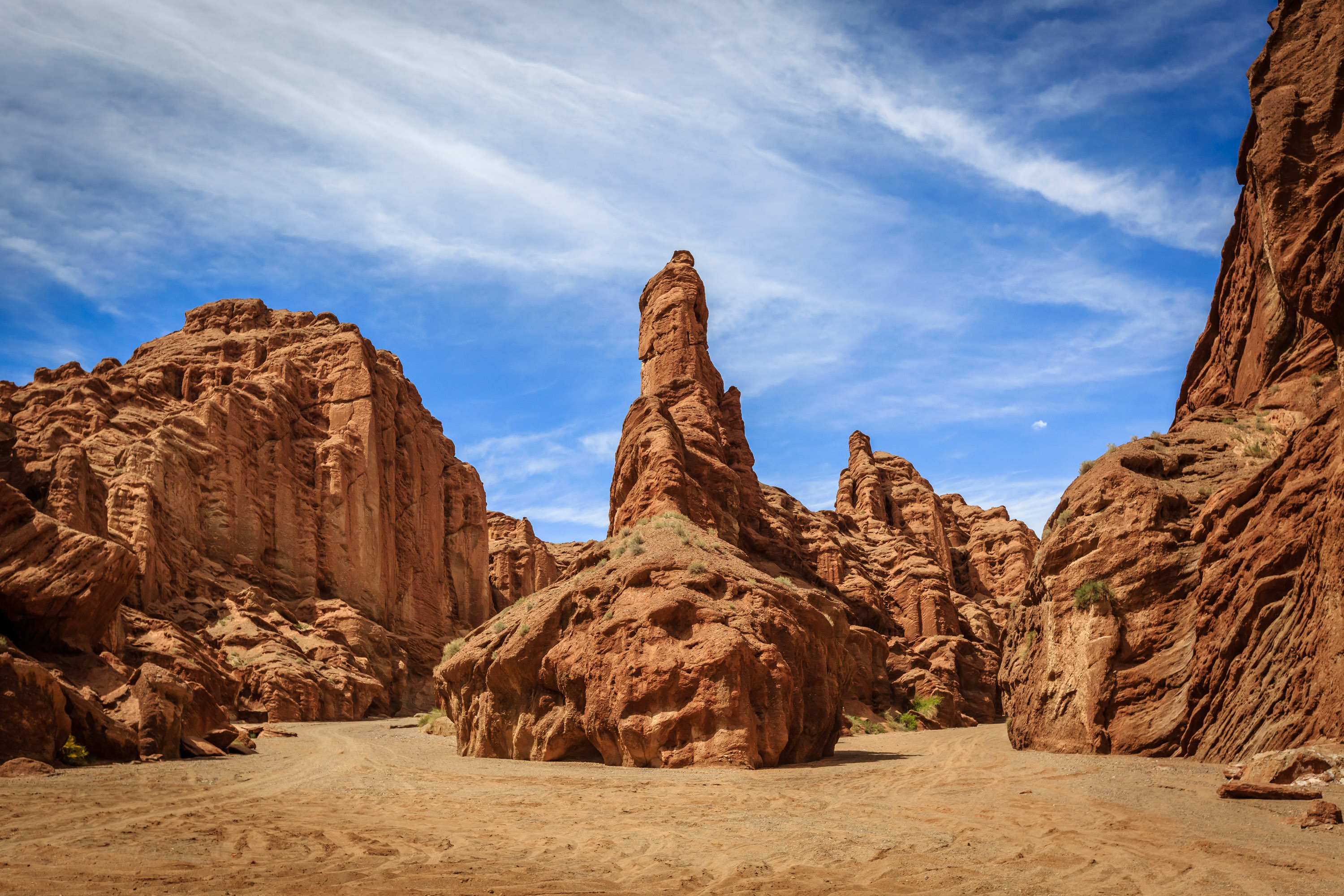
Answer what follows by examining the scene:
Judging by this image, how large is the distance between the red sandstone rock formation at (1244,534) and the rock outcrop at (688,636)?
548 cm

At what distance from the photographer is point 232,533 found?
1967 inches

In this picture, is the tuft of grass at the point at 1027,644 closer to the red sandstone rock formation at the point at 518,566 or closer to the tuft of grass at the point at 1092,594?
the tuft of grass at the point at 1092,594

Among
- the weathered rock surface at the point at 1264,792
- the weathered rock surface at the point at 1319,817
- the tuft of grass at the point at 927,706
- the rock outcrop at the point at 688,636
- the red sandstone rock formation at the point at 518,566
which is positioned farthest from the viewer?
the red sandstone rock formation at the point at 518,566

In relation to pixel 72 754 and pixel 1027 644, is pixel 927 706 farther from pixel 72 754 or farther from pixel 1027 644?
pixel 72 754

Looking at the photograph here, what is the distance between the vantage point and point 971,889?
6.24 m

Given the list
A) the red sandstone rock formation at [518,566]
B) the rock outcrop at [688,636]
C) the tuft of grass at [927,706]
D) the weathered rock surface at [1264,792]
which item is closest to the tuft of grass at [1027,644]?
the rock outcrop at [688,636]

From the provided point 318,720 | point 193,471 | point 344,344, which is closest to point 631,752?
point 318,720

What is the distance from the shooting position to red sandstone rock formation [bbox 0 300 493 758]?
21.0 metres

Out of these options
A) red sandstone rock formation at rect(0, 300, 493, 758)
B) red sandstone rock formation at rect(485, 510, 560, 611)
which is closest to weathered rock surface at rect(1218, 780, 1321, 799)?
red sandstone rock formation at rect(0, 300, 493, 758)

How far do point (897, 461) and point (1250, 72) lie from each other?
6247 centimetres

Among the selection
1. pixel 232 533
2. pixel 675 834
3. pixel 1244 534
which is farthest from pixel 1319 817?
pixel 232 533

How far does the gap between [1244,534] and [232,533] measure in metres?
51.0

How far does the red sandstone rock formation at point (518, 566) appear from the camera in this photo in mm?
79062

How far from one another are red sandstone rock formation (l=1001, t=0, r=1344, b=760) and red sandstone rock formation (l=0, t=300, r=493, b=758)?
18.7 metres
